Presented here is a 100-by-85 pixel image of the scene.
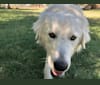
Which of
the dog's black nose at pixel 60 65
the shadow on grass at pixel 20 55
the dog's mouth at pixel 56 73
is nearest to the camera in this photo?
the dog's black nose at pixel 60 65

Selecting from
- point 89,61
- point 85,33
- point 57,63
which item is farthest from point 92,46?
point 57,63

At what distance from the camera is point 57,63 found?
3.15 meters

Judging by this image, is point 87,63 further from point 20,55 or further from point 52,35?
point 52,35

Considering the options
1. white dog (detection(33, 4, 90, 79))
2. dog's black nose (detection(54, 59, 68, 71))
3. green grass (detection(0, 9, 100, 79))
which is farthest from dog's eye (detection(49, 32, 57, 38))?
green grass (detection(0, 9, 100, 79))

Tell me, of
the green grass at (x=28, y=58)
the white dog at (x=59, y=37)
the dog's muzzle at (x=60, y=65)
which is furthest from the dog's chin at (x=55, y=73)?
the green grass at (x=28, y=58)

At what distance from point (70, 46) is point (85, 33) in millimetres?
422

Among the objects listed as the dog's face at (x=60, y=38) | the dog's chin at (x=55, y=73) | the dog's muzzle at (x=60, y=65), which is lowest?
the dog's chin at (x=55, y=73)

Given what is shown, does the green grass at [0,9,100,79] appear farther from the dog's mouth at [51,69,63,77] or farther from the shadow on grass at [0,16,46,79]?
the dog's mouth at [51,69,63,77]

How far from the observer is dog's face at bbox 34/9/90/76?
3.21m

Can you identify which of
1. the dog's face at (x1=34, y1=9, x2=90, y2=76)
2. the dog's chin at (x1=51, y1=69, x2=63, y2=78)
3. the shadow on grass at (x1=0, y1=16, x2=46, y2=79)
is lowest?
the shadow on grass at (x1=0, y1=16, x2=46, y2=79)

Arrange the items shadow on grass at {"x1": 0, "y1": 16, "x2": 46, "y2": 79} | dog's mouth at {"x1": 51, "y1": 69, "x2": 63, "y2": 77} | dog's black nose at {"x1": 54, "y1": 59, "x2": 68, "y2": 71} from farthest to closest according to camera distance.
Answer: shadow on grass at {"x1": 0, "y1": 16, "x2": 46, "y2": 79}, dog's mouth at {"x1": 51, "y1": 69, "x2": 63, "y2": 77}, dog's black nose at {"x1": 54, "y1": 59, "x2": 68, "y2": 71}

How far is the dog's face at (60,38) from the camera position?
3.21 metres

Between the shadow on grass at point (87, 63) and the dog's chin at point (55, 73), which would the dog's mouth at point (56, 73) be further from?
the shadow on grass at point (87, 63)

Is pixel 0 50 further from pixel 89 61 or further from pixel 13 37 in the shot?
pixel 89 61
